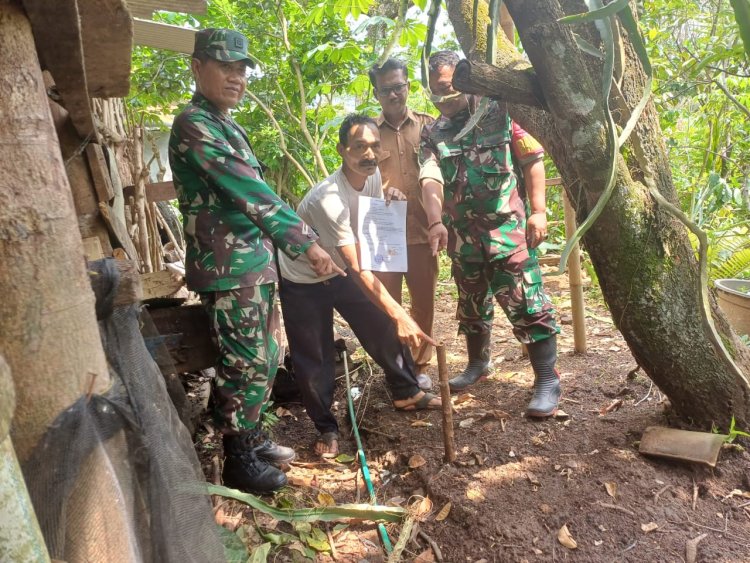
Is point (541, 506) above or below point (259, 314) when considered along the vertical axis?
below

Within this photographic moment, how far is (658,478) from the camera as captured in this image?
2.07 m

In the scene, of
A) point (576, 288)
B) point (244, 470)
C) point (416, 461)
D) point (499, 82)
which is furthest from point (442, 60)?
point (244, 470)

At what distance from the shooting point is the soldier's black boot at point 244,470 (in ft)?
7.75

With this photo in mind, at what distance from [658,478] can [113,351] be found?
6.55ft

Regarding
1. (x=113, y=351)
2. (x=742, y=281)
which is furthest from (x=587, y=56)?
(x=742, y=281)

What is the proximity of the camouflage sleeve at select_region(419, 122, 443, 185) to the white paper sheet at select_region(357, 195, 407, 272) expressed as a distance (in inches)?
9.8

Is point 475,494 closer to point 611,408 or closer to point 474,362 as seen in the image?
point 611,408

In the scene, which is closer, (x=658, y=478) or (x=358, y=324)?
(x=658, y=478)

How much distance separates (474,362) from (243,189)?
1952 mm

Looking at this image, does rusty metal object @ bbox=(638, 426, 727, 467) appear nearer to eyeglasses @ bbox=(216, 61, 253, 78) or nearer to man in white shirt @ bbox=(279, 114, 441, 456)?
man in white shirt @ bbox=(279, 114, 441, 456)

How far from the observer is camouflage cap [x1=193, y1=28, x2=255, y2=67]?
224 cm

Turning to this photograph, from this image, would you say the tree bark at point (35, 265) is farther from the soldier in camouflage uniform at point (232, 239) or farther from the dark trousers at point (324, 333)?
the dark trousers at point (324, 333)

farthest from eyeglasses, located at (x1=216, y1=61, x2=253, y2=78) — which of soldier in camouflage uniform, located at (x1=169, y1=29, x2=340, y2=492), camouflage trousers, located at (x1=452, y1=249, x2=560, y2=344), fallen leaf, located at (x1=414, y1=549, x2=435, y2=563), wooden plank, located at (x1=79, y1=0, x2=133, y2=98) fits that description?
fallen leaf, located at (x1=414, y1=549, x2=435, y2=563)

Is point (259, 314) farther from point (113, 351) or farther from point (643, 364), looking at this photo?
point (643, 364)
